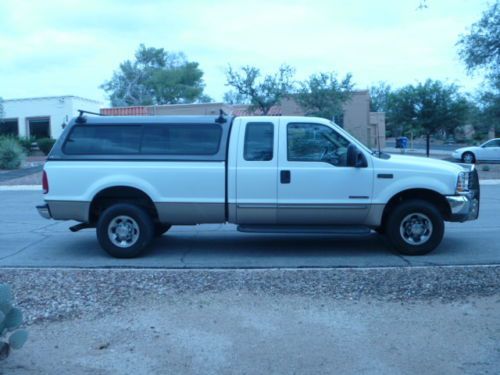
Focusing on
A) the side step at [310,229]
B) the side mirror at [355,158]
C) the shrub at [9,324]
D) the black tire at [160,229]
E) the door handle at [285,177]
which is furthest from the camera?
the black tire at [160,229]

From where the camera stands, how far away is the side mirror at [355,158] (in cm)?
859

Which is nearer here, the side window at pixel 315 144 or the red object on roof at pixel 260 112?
the side window at pixel 315 144

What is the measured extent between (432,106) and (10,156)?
75.3 ft

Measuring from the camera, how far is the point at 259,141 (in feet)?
29.0

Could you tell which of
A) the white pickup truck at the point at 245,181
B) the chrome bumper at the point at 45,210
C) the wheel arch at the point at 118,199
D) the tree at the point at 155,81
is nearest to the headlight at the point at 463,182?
the white pickup truck at the point at 245,181

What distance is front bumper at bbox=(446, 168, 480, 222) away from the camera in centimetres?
873

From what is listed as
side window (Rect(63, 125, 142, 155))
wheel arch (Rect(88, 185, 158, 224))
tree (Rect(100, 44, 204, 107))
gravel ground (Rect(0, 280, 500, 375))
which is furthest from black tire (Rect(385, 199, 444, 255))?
tree (Rect(100, 44, 204, 107))

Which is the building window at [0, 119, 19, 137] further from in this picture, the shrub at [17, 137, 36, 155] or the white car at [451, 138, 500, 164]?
the white car at [451, 138, 500, 164]

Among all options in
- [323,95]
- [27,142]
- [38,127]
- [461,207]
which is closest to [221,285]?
[461,207]

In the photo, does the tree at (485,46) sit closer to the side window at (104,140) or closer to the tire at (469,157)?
the tire at (469,157)

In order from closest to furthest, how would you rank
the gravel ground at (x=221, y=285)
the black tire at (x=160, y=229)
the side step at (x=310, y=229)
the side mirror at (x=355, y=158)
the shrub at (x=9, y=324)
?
the shrub at (x=9, y=324), the gravel ground at (x=221, y=285), the side mirror at (x=355, y=158), the side step at (x=310, y=229), the black tire at (x=160, y=229)

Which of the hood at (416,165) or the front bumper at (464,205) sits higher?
the hood at (416,165)

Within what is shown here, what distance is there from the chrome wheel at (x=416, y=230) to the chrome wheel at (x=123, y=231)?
376 centimetres

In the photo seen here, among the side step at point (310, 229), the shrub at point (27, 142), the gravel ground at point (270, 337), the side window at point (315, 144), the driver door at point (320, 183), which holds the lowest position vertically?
the gravel ground at point (270, 337)
